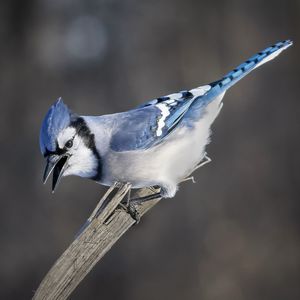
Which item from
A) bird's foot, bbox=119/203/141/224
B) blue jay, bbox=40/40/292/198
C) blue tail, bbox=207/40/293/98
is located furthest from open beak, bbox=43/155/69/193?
blue tail, bbox=207/40/293/98

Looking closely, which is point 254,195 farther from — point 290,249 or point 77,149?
point 77,149

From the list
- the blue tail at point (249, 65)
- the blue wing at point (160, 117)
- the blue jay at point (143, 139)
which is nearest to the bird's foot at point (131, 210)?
the blue jay at point (143, 139)

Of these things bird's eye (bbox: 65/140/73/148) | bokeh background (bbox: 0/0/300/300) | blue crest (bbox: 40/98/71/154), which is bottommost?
bokeh background (bbox: 0/0/300/300)

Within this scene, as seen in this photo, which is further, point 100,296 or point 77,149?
point 100,296

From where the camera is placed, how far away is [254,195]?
72.7 inches

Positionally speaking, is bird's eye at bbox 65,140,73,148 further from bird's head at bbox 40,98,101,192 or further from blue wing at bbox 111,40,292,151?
blue wing at bbox 111,40,292,151

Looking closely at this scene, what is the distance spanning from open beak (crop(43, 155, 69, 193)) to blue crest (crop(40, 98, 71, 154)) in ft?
0.07

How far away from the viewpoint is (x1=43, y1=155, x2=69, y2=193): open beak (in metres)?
0.86

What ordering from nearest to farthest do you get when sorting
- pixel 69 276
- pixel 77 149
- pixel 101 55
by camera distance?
pixel 69 276 → pixel 77 149 → pixel 101 55

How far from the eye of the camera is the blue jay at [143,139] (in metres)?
0.89

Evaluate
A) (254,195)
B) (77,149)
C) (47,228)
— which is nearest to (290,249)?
(254,195)

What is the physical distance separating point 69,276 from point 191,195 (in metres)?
1.07

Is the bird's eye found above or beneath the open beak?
above

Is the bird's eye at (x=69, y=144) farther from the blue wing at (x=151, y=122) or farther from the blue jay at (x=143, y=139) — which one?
the blue wing at (x=151, y=122)
